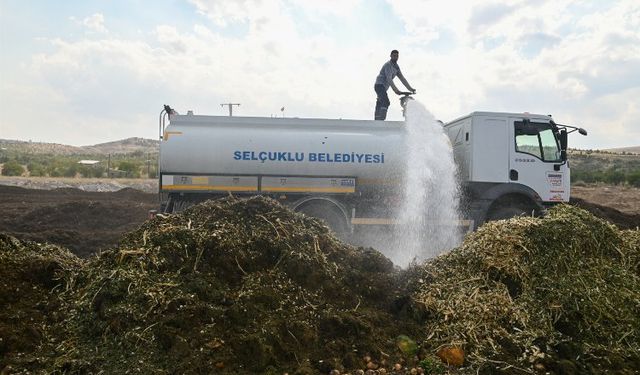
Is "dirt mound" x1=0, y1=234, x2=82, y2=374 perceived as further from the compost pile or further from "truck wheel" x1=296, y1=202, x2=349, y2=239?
"truck wheel" x1=296, y1=202, x2=349, y2=239

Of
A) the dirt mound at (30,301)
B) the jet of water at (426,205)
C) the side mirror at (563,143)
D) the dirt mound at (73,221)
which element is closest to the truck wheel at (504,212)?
the jet of water at (426,205)

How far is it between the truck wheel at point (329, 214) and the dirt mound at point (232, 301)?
4127 millimetres

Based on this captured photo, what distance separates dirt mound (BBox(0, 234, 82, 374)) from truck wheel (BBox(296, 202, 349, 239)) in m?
5.14

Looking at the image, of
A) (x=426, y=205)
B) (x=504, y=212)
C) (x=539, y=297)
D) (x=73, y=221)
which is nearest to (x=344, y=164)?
(x=426, y=205)

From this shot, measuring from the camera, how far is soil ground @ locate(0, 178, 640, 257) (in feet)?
36.8

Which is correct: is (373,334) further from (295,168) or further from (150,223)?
(295,168)

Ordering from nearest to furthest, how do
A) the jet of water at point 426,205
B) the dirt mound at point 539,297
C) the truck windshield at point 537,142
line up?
the dirt mound at point 539,297 < the jet of water at point 426,205 < the truck windshield at point 537,142

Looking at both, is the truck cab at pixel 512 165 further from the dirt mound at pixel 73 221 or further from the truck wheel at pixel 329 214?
the dirt mound at pixel 73 221

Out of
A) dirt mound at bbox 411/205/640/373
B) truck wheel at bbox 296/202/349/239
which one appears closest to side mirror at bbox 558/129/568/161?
dirt mound at bbox 411/205/640/373

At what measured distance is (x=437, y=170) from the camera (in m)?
10.6

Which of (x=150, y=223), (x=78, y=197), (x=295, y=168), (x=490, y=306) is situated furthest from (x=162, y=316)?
(x=78, y=197)

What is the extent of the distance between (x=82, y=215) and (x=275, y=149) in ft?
26.3

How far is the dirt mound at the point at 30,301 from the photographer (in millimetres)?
4230

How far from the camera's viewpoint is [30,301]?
4.99 m
